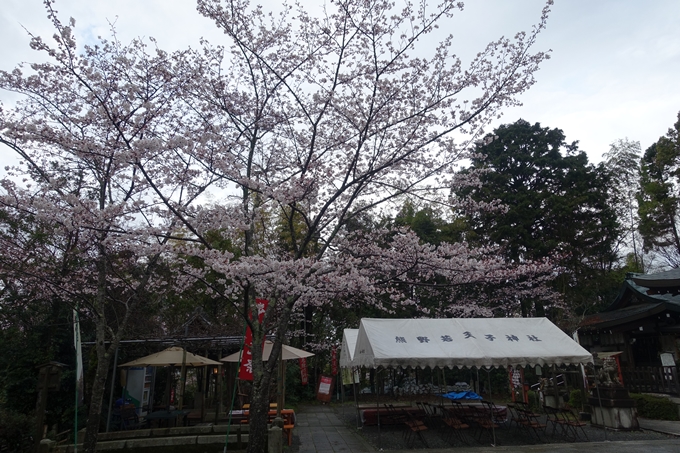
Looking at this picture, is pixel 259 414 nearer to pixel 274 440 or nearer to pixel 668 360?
pixel 274 440

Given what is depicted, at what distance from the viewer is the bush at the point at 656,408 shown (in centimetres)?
1186

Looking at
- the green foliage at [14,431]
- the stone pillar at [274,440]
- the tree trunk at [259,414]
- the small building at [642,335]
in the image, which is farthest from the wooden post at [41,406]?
the small building at [642,335]

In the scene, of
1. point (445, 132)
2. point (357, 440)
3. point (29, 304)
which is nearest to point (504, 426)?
point (357, 440)

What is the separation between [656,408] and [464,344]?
7.42m

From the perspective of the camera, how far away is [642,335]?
15.0 metres

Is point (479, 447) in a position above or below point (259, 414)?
below

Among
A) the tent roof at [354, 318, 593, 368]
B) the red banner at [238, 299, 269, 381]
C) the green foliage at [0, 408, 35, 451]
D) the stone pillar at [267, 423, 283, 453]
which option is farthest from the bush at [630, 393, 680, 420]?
the green foliage at [0, 408, 35, 451]

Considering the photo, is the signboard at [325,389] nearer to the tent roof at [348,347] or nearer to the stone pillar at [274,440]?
the tent roof at [348,347]

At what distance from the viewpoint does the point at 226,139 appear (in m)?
7.67

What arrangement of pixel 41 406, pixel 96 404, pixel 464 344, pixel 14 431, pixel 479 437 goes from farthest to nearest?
pixel 479 437 → pixel 464 344 → pixel 14 431 → pixel 41 406 → pixel 96 404

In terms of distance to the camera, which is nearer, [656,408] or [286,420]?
[286,420]

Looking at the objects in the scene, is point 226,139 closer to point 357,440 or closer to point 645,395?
point 357,440

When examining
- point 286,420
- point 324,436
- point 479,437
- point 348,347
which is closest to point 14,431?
point 286,420

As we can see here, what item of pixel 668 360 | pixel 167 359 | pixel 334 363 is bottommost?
pixel 334 363
